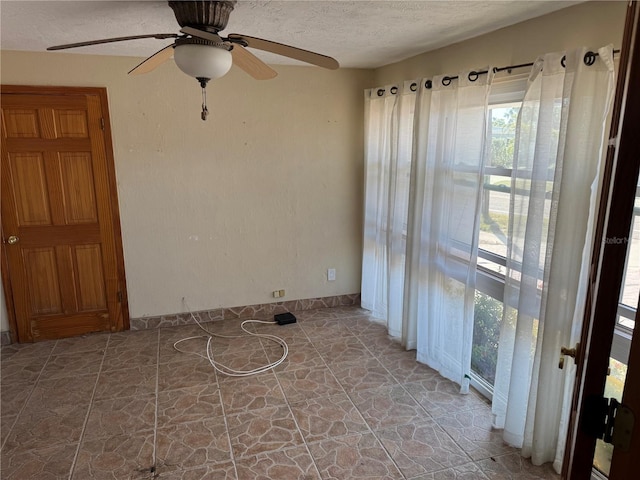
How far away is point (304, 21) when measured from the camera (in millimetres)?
2471

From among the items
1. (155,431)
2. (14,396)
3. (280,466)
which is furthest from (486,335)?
(14,396)

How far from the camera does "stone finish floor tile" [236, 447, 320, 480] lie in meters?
2.29

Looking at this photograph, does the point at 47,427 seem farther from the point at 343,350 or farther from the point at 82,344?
the point at 343,350

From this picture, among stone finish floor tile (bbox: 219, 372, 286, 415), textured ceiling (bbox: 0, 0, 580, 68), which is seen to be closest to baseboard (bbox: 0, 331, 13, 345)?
stone finish floor tile (bbox: 219, 372, 286, 415)

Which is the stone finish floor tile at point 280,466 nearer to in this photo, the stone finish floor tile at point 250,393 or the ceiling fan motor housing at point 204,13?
the stone finish floor tile at point 250,393

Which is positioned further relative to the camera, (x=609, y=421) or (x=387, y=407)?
(x=387, y=407)

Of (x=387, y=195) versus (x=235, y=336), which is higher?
(x=387, y=195)

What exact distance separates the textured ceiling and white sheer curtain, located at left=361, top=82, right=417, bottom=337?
58cm

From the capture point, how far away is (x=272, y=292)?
442 centimetres

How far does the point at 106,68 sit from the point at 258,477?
3.33 meters

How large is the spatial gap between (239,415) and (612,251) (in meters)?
2.50

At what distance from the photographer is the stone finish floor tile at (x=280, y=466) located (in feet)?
7.51

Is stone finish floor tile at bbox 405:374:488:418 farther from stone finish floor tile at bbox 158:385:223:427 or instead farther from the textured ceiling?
the textured ceiling

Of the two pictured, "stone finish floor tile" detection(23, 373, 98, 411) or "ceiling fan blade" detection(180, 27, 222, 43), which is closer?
"ceiling fan blade" detection(180, 27, 222, 43)
